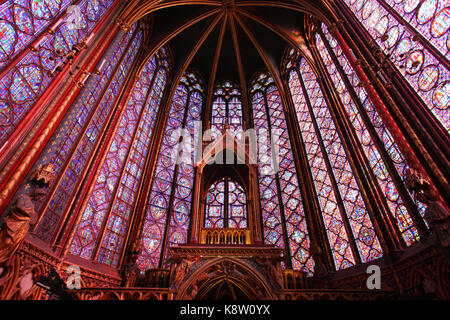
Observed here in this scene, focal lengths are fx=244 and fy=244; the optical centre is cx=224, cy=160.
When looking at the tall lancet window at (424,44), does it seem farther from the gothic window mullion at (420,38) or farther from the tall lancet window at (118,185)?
the tall lancet window at (118,185)

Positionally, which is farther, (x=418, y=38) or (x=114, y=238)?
(x=114, y=238)

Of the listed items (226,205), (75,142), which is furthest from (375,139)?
(75,142)

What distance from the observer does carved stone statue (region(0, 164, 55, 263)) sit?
13.7ft

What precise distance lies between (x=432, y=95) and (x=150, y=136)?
1010 centimetres

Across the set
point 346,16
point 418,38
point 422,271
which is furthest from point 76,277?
point 346,16

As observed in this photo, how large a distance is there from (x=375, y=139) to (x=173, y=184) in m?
8.37

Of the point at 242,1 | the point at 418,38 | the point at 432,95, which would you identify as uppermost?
the point at 242,1

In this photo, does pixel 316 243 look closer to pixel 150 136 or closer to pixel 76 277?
pixel 76 277

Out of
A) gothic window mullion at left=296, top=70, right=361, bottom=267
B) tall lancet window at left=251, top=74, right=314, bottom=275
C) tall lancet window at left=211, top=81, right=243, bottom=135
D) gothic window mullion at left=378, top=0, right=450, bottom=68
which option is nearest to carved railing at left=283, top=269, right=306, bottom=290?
gothic window mullion at left=296, top=70, right=361, bottom=267

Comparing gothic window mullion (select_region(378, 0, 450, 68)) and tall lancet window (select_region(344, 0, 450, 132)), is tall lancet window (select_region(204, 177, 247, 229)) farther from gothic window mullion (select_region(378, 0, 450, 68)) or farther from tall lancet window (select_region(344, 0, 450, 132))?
gothic window mullion (select_region(378, 0, 450, 68))

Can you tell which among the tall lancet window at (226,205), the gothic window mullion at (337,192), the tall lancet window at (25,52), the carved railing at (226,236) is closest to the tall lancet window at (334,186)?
the gothic window mullion at (337,192)

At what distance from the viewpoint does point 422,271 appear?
15.9 feet

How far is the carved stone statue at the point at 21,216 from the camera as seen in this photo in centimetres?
416

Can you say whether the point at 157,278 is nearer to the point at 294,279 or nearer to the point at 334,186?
the point at 294,279
